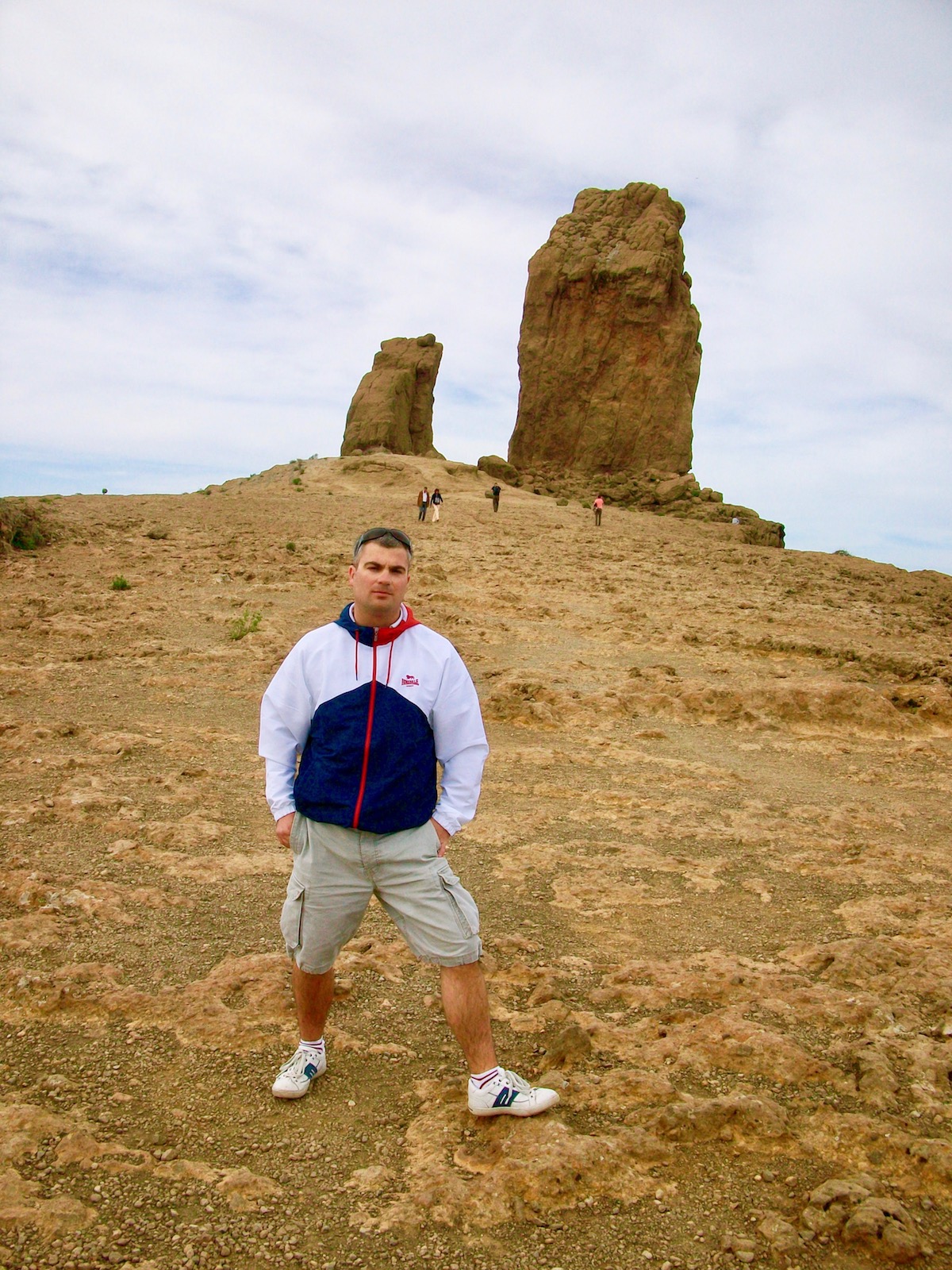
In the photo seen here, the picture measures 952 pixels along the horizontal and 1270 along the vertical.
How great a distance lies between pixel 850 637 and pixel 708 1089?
10571mm

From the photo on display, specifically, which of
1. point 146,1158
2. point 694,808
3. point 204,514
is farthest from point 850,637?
point 204,514

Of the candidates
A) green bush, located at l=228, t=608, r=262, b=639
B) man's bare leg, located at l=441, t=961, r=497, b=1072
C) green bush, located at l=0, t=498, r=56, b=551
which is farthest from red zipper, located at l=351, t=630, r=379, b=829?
green bush, located at l=0, t=498, r=56, b=551

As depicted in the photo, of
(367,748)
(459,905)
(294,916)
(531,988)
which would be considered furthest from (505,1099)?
(367,748)

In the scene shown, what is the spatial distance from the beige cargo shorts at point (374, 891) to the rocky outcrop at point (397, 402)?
Result: 133 ft

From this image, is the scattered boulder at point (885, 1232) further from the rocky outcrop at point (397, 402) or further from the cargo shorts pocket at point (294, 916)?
the rocky outcrop at point (397, 402)

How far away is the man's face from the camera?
3.06 meters

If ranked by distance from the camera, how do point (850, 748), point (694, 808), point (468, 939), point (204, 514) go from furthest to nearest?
point (204, 514) < point (850, 748) < point (694, 808) < point (468, 939)

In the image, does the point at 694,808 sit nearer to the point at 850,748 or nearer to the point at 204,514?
the point at 850,748

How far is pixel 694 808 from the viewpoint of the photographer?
270 inches

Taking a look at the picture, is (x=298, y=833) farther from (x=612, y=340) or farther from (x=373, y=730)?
(x=612, y=340)

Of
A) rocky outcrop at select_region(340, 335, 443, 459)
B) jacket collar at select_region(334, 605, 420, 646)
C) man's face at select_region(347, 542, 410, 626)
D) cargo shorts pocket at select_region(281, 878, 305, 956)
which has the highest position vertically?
rocky outcrop at select_region(340, 335, 443, 459)

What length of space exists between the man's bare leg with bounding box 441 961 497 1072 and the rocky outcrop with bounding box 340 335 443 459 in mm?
40568

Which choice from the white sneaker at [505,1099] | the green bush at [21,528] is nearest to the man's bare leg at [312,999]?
the white sneaker at [505,1099]

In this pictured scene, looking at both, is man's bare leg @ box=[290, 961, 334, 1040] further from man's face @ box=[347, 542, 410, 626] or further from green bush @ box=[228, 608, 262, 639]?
green bush @ box=[228, 608, 262, 639]
